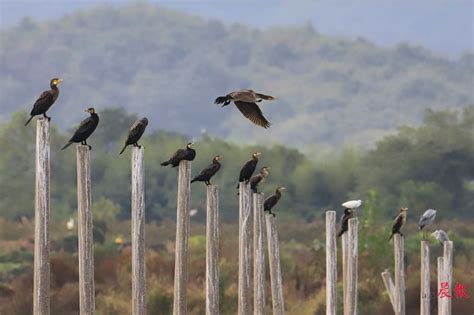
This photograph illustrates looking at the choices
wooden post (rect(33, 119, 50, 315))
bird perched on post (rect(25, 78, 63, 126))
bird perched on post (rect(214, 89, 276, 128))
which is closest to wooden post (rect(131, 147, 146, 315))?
wooden post (rect(33, 119, 50, 315))

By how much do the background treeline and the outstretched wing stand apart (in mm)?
36473

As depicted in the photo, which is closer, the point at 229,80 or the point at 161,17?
the point at 229,80

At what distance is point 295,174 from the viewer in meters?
Answer: 59.0

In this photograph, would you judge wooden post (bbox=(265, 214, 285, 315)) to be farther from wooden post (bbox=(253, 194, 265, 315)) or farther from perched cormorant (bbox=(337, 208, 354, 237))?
perched cormorant (bbox=(337, 208, 354, 237))

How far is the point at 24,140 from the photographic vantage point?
2345 inches

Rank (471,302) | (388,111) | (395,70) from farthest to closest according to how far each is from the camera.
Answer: (395,70) → (388,111) → (471,302)

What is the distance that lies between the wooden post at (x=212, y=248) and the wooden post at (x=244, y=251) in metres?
0.56

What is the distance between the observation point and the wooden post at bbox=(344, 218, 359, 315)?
16203 millimetres

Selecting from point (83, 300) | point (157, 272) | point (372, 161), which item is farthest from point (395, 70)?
point (83, 300)

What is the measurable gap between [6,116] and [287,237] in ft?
191

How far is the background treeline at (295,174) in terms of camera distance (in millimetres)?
54312

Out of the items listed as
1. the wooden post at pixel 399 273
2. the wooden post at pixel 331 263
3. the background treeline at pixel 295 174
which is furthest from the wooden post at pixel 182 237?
the background treeline at pixel 295 174

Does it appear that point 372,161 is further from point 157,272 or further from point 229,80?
point 229,80

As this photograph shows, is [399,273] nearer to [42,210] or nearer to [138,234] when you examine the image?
[138,234]
